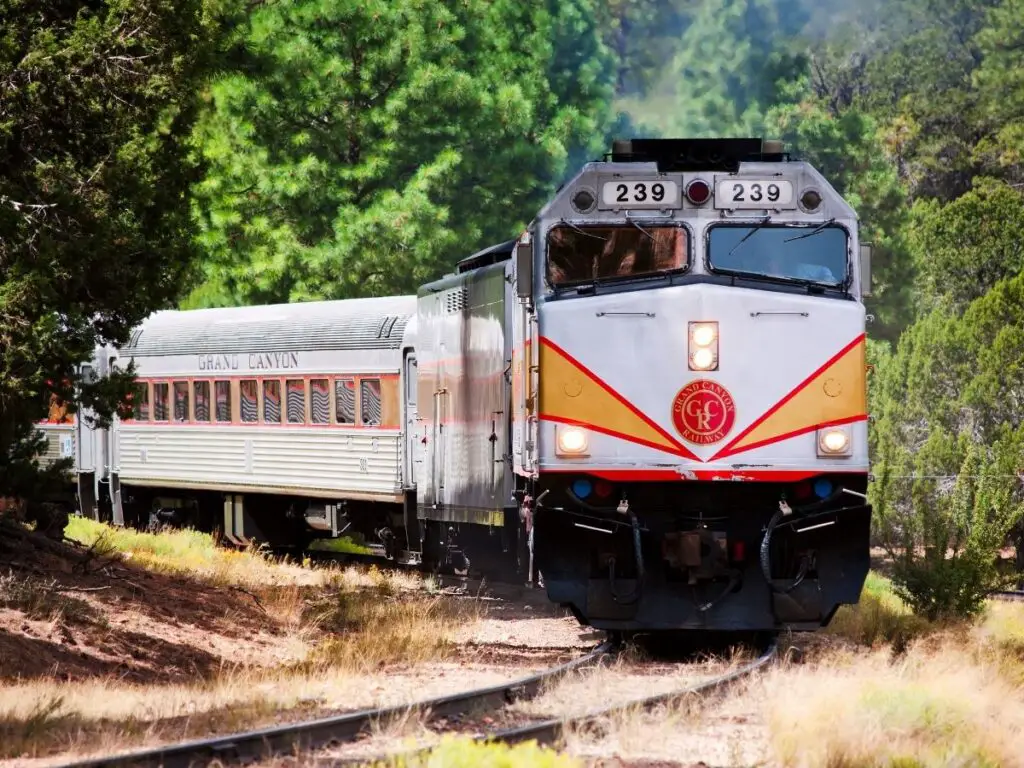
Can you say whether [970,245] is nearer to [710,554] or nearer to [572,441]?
[710,554]

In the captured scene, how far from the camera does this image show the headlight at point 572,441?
43.3ft

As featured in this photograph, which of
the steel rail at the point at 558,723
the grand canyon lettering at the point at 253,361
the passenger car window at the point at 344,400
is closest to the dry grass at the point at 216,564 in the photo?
the passenger car window at the point at 344,400

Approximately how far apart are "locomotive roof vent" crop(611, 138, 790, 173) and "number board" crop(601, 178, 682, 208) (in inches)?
8.3

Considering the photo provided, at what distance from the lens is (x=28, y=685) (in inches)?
468

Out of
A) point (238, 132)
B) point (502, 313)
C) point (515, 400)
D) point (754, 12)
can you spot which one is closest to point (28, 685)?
point (515, 400)

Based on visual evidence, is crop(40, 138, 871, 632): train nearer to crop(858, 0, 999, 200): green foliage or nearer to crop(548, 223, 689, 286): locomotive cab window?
crop(548, 223, 689, 286): locomotive cab window

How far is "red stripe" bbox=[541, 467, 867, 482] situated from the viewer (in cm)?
1312

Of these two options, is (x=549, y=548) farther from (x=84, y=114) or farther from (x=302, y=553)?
(x=302, y=553)

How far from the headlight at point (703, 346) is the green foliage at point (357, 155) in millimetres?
20678

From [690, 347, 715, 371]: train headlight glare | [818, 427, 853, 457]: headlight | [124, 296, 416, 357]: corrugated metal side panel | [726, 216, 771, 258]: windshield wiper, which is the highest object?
[726, 216, 771, 258]: windshield wiper

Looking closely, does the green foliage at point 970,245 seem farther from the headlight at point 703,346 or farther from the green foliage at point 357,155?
the headlight at point 703,346

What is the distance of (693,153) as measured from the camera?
13930 mm

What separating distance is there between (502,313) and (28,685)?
5701 millimetres

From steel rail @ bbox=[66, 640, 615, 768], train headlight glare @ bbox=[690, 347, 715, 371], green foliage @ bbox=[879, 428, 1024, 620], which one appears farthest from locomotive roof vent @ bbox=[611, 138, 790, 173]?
green foliage @ bbox=[879, 428, 1024, 620]
